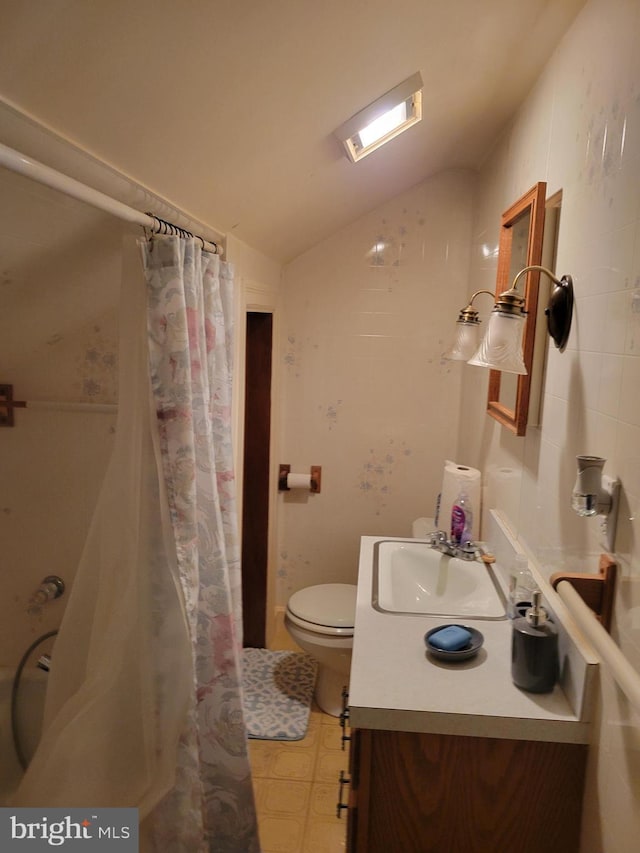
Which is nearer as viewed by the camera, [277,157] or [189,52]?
[189,52]

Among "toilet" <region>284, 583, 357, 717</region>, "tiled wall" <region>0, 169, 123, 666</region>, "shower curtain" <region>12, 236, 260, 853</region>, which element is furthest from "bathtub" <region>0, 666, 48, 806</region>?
"toilet" <region>284, 583, 357, 717</region>

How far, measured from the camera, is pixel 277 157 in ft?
4.73

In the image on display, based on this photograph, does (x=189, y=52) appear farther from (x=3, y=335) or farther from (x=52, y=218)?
(x=3, y=335)

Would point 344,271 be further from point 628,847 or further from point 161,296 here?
point 628,847

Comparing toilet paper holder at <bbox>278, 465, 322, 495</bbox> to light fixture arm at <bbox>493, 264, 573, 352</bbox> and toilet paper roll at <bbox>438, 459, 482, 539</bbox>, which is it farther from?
light fixture arm at <bbox>493, 264, 573, 352</bbox>

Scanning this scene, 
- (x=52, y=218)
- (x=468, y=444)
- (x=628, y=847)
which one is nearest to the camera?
(x=628, y=847)

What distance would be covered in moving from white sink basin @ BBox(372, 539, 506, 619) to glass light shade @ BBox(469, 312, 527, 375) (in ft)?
2.14

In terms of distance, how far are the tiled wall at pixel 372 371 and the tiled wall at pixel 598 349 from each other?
3.19ft

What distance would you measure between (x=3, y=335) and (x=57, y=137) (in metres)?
0.96

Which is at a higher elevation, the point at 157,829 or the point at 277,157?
the point at 277,157

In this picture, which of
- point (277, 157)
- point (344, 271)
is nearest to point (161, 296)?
point (277, 157)

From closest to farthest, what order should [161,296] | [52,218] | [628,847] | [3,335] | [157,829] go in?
[628,847]
[161,296]
[157,829]
[52,218]
[3,335]

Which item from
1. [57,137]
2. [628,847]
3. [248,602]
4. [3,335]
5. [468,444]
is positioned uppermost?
[57,137]

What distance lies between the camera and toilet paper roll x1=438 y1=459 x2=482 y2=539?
2.05 metres
